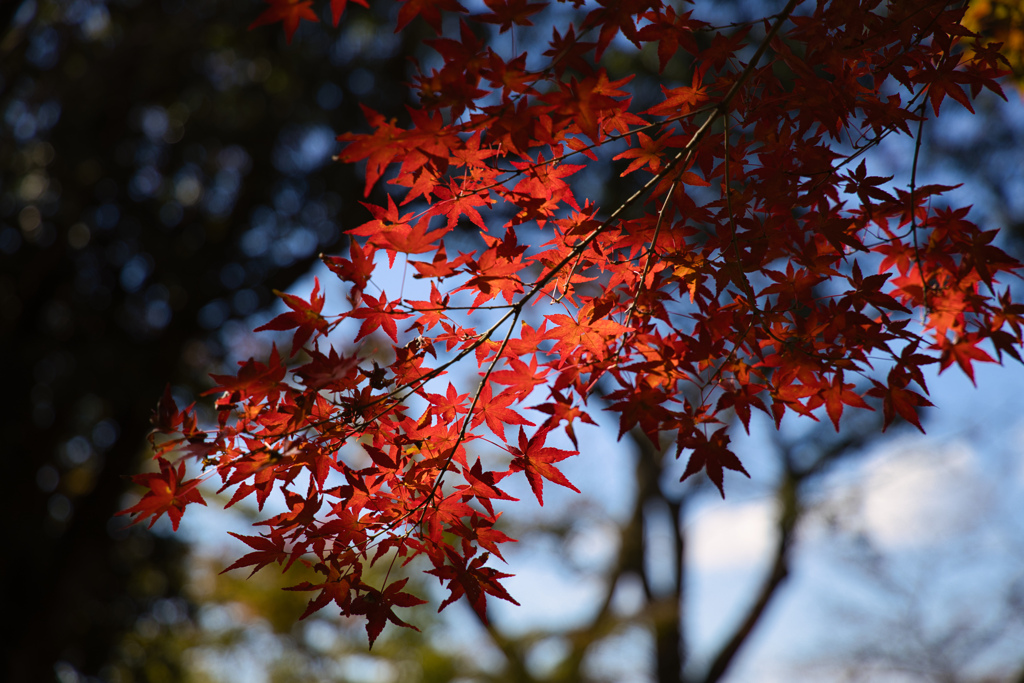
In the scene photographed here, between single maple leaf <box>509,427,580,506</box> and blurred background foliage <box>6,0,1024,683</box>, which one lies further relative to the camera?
blurred background foliage <box>6,0,1024,683</box>

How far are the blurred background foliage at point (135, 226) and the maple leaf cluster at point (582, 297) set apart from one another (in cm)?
356

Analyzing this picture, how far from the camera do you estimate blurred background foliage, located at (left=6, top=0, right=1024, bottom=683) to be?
4.48 m

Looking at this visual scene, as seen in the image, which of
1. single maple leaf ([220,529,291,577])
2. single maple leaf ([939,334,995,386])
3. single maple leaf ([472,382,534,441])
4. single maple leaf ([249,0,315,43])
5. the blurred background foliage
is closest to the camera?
single maple leaf ([249,0,315,43])

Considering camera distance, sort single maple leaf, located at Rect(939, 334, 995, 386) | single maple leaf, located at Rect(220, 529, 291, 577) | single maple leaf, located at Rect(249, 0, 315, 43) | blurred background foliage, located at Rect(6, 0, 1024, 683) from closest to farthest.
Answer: single maple leaf, located at Rect(249, 0, 315, 43) < single maple leaf, located at Rect(220, 529, 291, 577) < single maple leaf, located at Rect(939, 334, 995, 386) < blurred background foliage, located at Rect(6, 0, 1024, 683)


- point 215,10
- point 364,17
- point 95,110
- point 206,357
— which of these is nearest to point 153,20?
point 215,10

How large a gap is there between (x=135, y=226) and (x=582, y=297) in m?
4.53

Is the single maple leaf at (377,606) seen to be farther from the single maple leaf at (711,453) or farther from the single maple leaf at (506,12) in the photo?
the single maple leaf at (506,12)

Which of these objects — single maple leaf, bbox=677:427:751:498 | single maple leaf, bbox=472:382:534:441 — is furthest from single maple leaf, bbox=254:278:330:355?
single maple leaf, bbox=677:427:751:498

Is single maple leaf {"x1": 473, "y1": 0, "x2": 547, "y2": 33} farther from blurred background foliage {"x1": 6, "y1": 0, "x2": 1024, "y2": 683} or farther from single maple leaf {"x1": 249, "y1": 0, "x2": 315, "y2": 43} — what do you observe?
blurred background foliage {"x1": 6, "y1": 0, "x2": 1024, "y2": 683}

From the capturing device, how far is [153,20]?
→ 495 cm

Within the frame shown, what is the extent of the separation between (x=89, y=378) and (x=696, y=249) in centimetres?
429

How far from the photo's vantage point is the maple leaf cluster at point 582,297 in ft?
3.22

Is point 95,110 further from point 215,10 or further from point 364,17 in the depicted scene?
point 364,17

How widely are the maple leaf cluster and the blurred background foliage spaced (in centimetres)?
356
